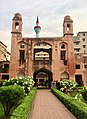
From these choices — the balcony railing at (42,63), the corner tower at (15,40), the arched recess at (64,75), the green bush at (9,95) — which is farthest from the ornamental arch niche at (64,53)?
the green bush at (9,95)

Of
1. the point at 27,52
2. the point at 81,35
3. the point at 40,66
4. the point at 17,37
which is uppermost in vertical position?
the point at 81,35

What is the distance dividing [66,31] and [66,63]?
6.01m

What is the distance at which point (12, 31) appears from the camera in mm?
34781

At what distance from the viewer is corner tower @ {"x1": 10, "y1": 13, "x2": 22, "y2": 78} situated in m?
33.8

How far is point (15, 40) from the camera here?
34719mm

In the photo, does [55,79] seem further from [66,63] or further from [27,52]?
[27,52]

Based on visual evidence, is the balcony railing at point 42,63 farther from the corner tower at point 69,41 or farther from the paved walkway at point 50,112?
the paved walkway at point 50,112

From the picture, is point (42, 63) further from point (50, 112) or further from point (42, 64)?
point (50, 112)

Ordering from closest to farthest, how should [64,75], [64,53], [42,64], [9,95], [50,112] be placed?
[9,95]
[50,112]
[42,64]
[64,75]
[64,53]

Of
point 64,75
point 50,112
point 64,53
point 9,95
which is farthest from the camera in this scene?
point 64,53

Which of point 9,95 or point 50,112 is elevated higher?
point 9,95

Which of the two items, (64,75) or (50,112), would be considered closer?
(50,112)

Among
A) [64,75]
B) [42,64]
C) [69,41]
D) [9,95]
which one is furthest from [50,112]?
[69,41]

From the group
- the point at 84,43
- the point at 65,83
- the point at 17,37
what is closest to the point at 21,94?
the point at 65,83
